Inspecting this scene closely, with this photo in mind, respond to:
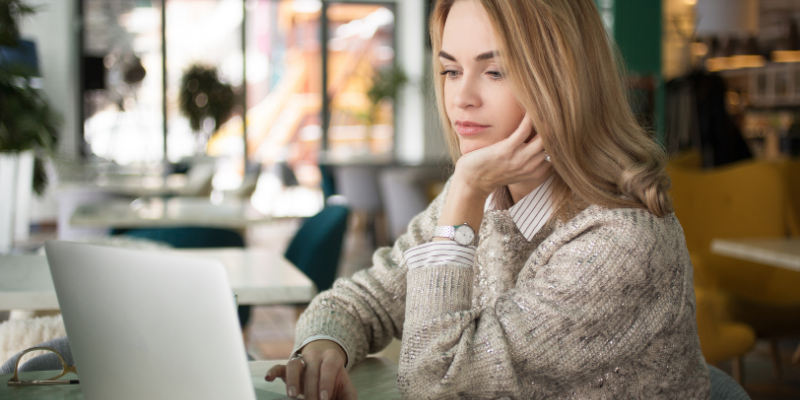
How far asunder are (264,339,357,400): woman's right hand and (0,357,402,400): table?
0.02 meters

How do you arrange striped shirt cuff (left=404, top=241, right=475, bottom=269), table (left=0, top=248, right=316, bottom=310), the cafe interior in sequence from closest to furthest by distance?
striped shirt cuff (left=404, top=241, right=475, bottom=269) → table (left=0, top=248, right=316, bottom=310) → the cafe interior

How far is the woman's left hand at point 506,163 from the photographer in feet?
3.25

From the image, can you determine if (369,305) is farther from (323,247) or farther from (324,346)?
(323,247)

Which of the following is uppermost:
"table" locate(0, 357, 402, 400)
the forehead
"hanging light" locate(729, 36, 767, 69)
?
"hanging light" locate(729, 36, 767, 69)

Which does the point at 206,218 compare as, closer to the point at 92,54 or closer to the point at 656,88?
the point at 656,88

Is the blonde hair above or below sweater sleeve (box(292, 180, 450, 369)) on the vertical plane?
above

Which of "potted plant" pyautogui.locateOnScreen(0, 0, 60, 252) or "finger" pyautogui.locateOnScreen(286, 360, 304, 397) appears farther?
"potted plant" pyautogui.locateOnScreen(0, 0, 60, 252)

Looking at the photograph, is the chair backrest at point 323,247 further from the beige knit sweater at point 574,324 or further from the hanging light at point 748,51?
the hanging light at point 748,51

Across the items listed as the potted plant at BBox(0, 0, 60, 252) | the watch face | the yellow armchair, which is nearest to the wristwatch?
the watch face

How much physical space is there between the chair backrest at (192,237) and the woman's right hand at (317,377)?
6.37ft

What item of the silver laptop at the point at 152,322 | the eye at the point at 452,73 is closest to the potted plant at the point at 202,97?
the eye at the point at 452,73

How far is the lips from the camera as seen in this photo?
3.44ft

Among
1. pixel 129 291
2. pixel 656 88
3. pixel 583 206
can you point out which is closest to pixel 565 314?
pixel 583 206

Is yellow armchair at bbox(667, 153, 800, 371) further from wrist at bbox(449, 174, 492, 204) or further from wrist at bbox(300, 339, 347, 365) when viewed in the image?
wrist at bbox(300, 339, 347, 365)
